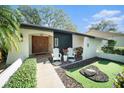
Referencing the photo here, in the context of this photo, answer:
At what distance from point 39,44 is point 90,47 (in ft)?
20.2

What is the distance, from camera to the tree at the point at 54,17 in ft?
132

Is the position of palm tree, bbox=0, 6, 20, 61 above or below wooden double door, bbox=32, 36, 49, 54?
above

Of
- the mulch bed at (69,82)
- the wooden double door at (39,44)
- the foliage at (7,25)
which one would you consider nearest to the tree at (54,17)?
the wooden double door at (39,44)

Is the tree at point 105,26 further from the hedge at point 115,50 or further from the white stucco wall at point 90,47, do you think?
the white stucco wall at point 90,47

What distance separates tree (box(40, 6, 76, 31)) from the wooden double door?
2241 centimetres

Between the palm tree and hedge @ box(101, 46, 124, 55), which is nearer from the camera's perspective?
the palm tree

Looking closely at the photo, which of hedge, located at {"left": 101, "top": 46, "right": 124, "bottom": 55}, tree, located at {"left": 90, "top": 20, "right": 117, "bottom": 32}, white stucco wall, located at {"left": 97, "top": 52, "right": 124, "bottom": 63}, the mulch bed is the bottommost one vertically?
the mulch bed

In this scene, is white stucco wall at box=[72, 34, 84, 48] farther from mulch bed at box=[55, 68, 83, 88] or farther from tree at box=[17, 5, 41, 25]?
tree at box=[17, 5, 41, 25]

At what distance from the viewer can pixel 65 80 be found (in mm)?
9906

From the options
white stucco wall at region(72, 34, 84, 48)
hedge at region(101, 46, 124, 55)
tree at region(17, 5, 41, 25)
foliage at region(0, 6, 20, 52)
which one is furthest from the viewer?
tree at region(17, 5, 41, 25)

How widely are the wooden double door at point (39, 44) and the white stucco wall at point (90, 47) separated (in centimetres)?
491

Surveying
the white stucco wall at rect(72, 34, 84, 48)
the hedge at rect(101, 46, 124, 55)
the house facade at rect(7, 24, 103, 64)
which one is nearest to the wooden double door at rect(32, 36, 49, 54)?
the house facade at rect(7, 24, 103, 64)

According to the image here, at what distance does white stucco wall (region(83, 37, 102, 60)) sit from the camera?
55.8 ft
